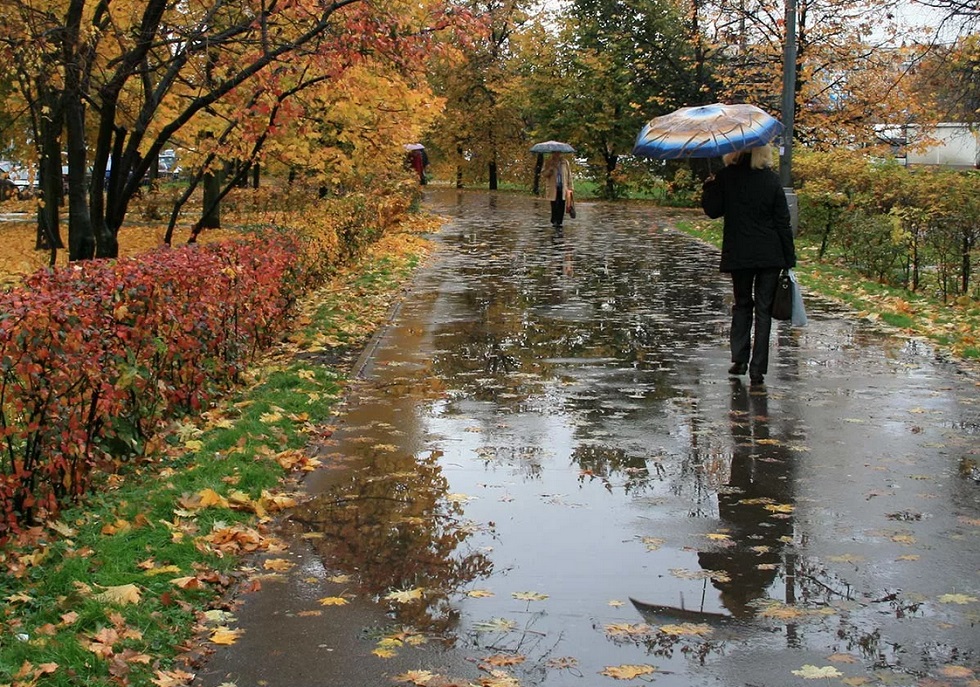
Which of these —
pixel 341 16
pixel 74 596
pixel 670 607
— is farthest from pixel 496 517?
pixel 341 16

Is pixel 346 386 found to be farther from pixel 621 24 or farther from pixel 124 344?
pixel 621 24

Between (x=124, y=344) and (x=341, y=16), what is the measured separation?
6.17 meters

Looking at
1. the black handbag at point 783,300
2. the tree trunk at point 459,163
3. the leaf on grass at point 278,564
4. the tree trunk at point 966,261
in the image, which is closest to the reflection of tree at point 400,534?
the leaf on grass at point 278,564

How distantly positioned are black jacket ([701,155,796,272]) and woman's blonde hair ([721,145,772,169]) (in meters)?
0.04

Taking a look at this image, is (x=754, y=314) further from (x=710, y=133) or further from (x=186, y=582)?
(x=186, y=582)

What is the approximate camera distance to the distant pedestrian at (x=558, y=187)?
26.4 m

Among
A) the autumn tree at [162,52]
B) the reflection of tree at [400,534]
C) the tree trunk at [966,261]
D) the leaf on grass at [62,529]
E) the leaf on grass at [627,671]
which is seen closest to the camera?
the leaf on grass at [627,671]

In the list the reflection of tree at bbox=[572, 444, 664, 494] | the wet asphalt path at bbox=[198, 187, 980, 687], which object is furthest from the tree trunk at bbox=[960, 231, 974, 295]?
the reflection of tree at bbox=[572, 444, 664, 494]

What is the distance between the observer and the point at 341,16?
469 inches

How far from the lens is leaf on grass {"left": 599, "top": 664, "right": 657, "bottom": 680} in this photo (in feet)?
13.5

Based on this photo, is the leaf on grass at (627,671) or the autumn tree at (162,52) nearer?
the leaf on grass at (627,671)

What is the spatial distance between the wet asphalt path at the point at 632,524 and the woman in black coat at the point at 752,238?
37cm

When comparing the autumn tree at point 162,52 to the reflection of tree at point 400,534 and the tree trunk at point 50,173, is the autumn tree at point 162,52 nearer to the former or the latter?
the reflection of tree at point 400,534

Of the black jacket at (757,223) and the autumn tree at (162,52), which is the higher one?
the autumn tree at (162,52)
